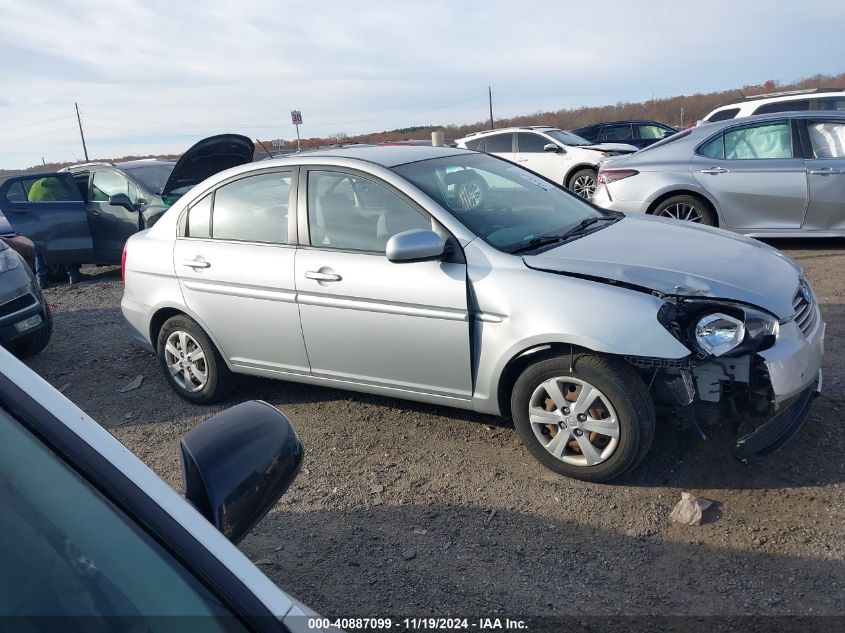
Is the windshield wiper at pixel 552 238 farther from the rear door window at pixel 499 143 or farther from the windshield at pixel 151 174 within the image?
the rear door window at pixel 499 143

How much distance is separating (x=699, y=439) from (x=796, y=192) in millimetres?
4746

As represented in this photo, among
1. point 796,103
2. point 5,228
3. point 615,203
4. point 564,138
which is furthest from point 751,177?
point 5,228

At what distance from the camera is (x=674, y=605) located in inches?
107

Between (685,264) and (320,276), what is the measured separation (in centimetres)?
203

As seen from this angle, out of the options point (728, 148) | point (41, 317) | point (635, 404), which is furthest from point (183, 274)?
point (728, 148)

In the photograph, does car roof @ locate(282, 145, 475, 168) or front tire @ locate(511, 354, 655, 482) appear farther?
car roof @ locate(282, 145, 475, 168)

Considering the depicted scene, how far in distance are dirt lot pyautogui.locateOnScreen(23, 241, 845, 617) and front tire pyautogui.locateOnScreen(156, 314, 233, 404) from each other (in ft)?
1.01

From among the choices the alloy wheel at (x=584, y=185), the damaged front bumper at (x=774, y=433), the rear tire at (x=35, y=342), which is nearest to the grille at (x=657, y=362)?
the damaged front bumper at (x=774, y=433)

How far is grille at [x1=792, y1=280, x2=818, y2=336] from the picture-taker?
352cm

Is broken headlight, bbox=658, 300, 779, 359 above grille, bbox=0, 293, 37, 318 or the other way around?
above

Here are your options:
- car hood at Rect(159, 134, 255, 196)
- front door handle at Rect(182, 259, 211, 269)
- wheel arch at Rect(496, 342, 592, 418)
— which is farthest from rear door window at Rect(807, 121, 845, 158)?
front door handle at Rect(182, 259, 211, 269)

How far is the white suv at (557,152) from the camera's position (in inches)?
533

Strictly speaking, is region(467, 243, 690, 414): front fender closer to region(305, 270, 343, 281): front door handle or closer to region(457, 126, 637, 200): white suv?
region(305, 270, 343, 281): front door handle

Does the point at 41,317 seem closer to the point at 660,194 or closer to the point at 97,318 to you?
the point at 97,318
